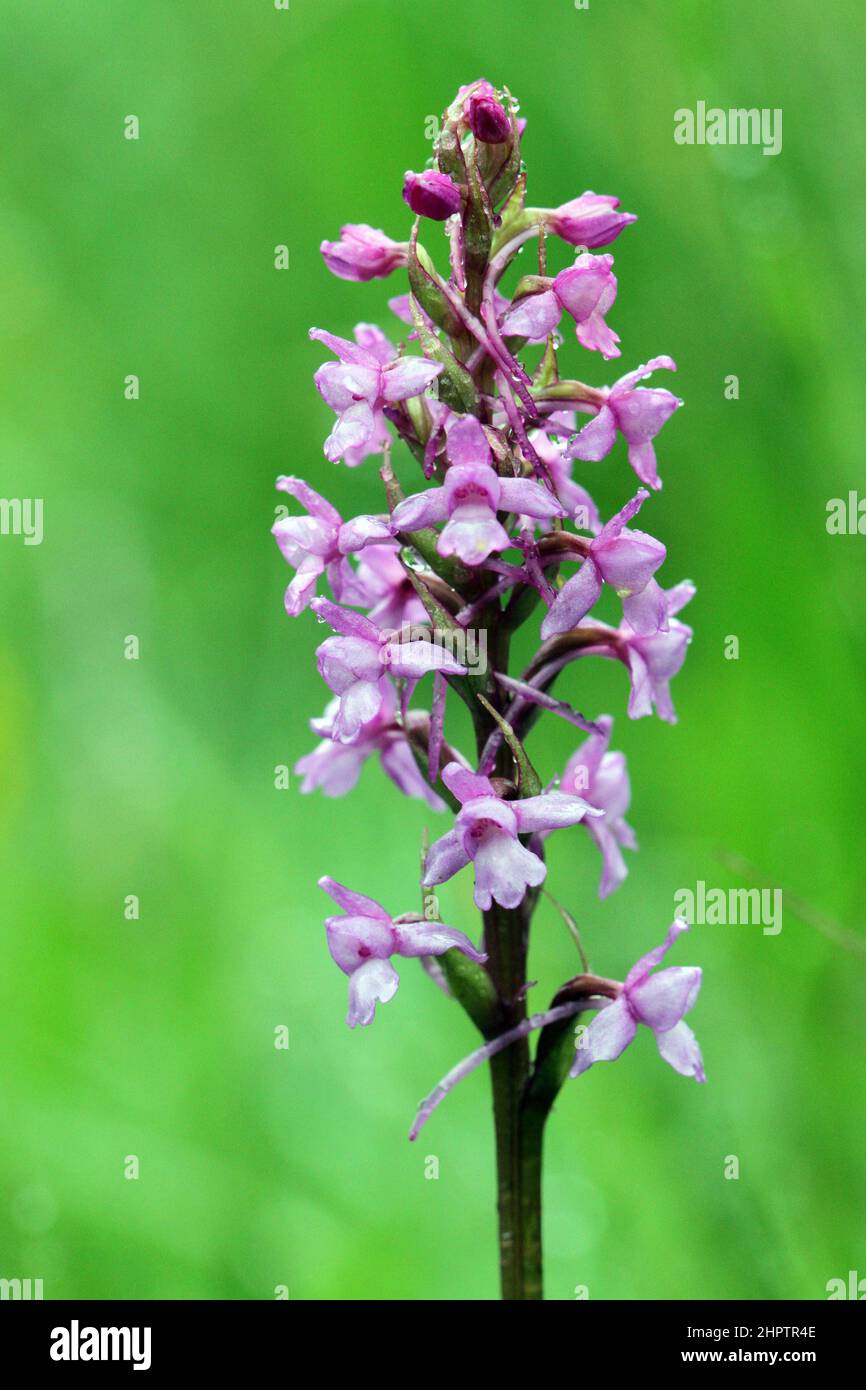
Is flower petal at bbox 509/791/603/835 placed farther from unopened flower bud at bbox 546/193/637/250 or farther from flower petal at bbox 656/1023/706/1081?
unopened flower bud at bbox 546/193/637/250

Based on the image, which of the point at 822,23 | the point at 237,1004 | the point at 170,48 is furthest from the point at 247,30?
the point at 237,1004

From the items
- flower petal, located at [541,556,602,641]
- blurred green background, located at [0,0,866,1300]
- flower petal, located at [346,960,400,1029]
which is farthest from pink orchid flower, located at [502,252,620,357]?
blurred green background, located at [0,0,866,1300]

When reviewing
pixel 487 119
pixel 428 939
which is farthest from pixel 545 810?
pixel 487 119

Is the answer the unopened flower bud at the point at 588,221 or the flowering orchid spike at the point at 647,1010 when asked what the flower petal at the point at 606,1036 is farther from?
the unopened flower bud at the point at 588,221

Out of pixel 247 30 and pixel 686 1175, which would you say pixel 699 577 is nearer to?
pixel 686 1175

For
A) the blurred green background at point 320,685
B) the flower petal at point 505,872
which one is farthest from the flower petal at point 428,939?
the blurred green background at point 320,685

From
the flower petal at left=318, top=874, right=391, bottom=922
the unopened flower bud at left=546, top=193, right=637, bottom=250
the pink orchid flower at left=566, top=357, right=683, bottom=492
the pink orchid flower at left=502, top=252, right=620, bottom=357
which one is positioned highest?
the unopened flower bud at left=546, top=193, right=637, bottom=250

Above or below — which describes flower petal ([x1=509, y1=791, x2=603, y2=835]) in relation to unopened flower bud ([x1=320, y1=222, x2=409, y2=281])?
below
